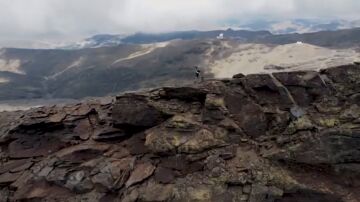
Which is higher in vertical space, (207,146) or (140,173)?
(207,146)

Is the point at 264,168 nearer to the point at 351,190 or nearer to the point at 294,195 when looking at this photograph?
the point at 294,195

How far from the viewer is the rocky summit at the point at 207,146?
90.8 feet

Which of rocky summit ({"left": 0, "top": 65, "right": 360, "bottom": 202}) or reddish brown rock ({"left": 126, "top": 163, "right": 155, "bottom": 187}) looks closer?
rocky summit ({"left": 0, "top": 65, "right": 360, "bottom": 202})

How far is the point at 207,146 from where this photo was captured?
30.0m

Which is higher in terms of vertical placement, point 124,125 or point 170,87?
point 170,87

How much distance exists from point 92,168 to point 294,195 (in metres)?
12.2

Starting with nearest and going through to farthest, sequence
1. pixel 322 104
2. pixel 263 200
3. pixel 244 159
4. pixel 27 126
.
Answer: pixel 263 200 < pixel 244 159 < pixel 322 104 < pixel 27 126

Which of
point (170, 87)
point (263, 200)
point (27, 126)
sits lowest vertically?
point (263, 200)

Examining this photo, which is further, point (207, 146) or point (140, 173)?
point (207, 146)

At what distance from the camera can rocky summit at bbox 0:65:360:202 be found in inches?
1090

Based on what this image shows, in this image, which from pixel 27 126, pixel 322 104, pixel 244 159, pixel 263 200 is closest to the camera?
pixel 263 200

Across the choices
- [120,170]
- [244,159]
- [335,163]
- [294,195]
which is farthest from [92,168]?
[335,163]

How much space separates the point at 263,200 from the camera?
86.8 ft

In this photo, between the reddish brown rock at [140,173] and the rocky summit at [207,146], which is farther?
the reddish brown rock at [140,173]
